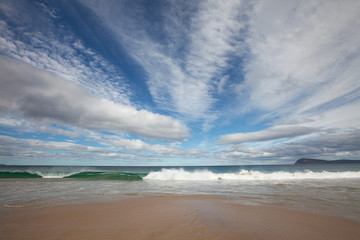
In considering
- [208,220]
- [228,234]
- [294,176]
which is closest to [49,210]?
[208,220]

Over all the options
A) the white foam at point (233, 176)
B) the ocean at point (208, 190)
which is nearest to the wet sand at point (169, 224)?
the ocean at point (208, 190)

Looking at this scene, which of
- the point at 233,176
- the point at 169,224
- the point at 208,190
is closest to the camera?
the point at 169,224

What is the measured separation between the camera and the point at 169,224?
4957 millimetres

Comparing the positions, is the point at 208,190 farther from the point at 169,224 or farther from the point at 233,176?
the point at 233,176

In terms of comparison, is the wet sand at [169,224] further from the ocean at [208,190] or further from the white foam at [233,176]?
the white foam at [233,176]

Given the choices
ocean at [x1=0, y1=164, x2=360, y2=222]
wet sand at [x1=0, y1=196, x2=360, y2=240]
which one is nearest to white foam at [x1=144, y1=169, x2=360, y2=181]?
ocean at [x1=0, y1=164, x2=360, y2=222]

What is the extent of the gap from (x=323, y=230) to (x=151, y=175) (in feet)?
80.2

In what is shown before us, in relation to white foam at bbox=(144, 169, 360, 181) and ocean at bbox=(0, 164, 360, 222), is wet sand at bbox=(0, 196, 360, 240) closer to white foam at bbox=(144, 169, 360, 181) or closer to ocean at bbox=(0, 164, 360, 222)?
ocean at bbox=(0, 164, 360, 222)

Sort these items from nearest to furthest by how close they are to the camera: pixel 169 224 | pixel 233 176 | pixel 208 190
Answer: pixel 169 224
pixel 208 190
pixel 233 176

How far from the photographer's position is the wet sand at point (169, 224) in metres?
4.20

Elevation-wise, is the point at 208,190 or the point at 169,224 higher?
the point at 169,224

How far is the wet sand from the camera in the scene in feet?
13.8

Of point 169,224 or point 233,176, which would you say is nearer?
point 169,224

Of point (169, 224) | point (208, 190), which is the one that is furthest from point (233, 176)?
point (169, 224)
